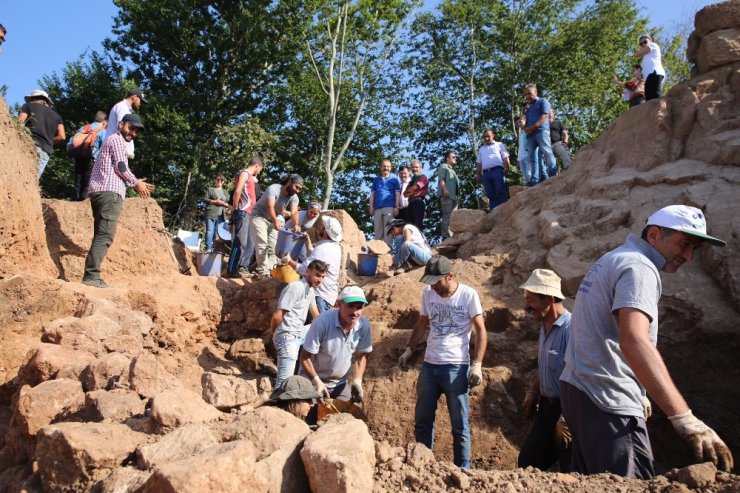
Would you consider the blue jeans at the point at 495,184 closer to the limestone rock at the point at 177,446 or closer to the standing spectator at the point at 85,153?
the standing spectator at the point at 85,153

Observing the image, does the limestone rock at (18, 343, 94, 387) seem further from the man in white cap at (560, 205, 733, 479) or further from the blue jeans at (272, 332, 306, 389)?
the man in white cap at (560, 205, 733, 479)

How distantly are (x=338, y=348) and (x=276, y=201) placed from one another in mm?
3091

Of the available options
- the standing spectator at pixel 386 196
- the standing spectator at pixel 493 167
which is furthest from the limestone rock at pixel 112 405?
the standing spectator at pixel 386 196

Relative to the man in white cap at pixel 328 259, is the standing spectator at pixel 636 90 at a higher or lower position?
higher

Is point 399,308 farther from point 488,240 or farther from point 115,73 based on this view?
point 115,73

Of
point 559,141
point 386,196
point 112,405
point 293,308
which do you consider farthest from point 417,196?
point 112,405

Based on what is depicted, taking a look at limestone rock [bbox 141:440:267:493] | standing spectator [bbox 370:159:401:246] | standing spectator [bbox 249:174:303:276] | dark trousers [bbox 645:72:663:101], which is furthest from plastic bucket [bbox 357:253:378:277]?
limestone rock [bbox 141:440:267:493]

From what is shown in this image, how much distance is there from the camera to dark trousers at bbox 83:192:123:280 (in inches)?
249

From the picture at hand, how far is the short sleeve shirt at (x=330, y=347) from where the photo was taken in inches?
199

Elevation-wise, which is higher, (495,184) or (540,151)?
(540,151)

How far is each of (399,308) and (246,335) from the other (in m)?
2.00

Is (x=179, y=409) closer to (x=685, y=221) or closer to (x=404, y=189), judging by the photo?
(x=685, y=221)

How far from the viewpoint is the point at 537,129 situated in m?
8.55

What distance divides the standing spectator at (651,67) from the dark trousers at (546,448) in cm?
520
